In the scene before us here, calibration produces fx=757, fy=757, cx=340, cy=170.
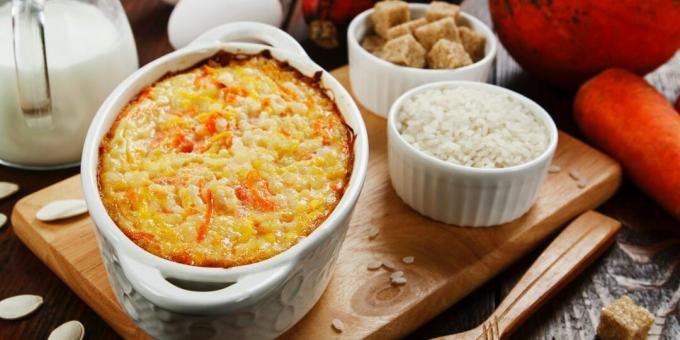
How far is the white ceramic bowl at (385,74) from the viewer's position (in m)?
2.39

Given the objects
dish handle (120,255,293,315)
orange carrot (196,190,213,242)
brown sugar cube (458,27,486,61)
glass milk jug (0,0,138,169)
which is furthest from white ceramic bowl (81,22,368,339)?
brown sugar cube (458,27,486,61)

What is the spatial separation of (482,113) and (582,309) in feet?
1.98

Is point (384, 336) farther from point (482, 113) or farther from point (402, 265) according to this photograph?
point (482, 113)

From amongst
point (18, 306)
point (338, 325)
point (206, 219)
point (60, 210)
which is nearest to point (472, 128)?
point (338, 325)

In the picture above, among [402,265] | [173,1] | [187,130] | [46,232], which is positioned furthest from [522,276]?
[173,1]

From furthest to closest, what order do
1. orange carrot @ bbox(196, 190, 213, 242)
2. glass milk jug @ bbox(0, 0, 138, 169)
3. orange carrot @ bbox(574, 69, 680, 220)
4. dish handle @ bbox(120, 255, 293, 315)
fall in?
orange carrot @ bbox(574, 69, 680, 220)
glass milk jug @ bbox(0, 0, 138, 169)
orange carrot @ bbox(196, 190, 213, 242)
dish handle @ bbox(120, 255, 293, 315)

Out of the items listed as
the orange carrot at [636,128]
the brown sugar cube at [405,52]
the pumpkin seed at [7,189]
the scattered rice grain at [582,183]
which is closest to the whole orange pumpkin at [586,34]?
the orange carrot at [636,128]

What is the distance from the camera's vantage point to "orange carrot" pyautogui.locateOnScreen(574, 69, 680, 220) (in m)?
2.19

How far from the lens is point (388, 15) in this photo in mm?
2539

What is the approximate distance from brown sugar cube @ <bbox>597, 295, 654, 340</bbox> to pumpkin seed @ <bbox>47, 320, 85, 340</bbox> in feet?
3.97

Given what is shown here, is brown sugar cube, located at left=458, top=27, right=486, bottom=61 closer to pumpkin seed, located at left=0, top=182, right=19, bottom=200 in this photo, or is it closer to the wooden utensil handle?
the wooden utensil handle

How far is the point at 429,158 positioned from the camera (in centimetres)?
197

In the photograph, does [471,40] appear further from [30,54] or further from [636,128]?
[30,54]

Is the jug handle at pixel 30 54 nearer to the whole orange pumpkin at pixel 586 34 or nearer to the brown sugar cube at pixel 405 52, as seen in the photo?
the brown sugar cube at pixel 405 52
